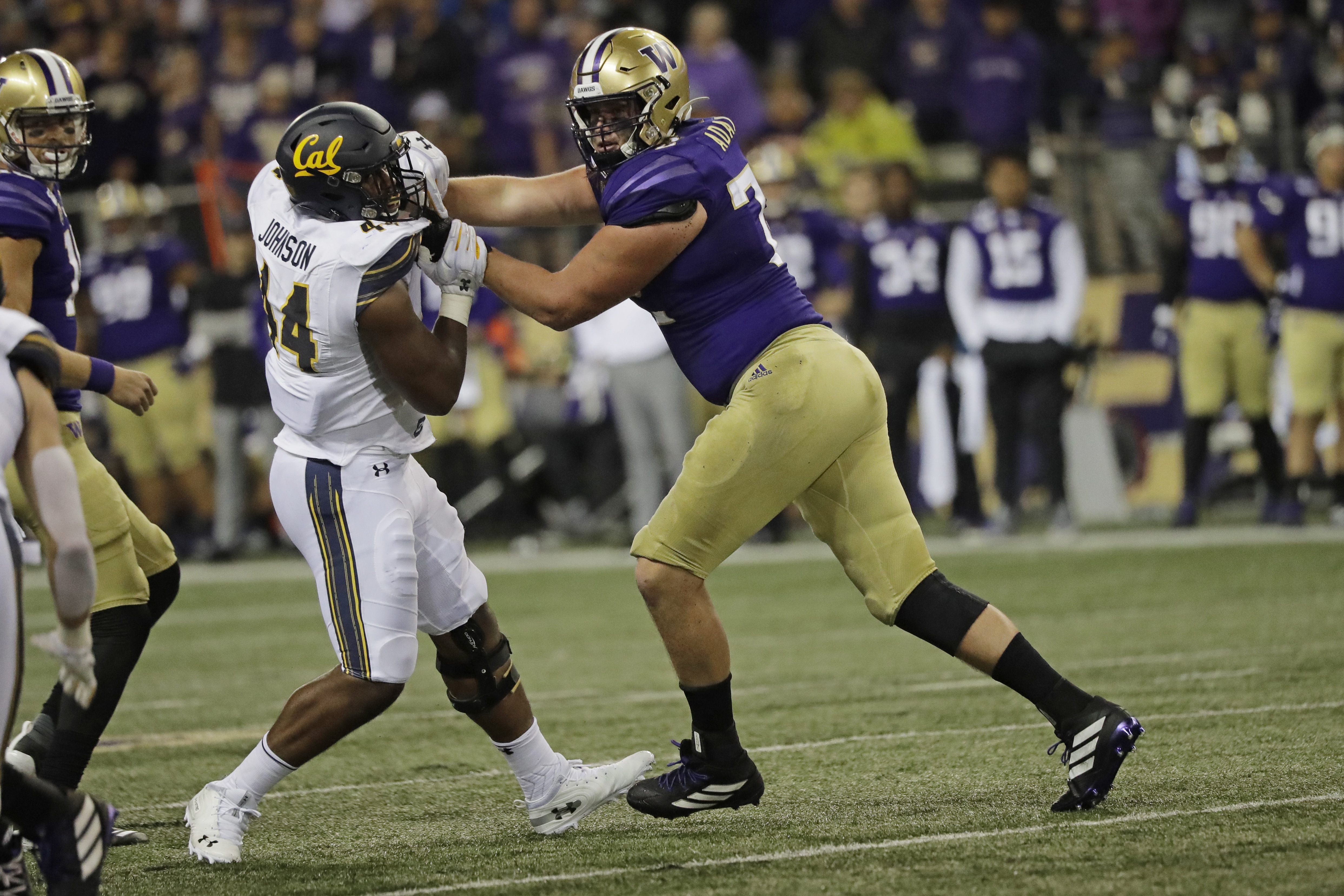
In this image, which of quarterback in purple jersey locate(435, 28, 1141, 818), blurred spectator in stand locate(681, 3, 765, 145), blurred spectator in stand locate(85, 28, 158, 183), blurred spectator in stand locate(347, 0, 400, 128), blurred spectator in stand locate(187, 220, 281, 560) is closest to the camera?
quarterback in purple jersey locate(435, 28, 1141, 818)

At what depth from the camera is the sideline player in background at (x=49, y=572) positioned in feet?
10.5

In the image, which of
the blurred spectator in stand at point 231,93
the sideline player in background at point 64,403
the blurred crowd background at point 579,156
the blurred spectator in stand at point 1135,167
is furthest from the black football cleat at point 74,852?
the blurred spectator in stand at point 231,93

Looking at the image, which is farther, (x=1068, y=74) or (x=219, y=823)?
(x=1068, y=74)

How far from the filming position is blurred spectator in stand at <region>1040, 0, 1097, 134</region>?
1306cm

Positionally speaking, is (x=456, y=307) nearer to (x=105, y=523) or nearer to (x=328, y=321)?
(x=328, y=321)

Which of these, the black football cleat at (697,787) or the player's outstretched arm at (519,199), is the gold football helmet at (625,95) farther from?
the black football cleat at (697,787)

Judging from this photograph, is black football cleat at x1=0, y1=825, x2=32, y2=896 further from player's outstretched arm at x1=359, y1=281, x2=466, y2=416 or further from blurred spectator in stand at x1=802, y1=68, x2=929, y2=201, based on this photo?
blurred spectator in stand at x1=802, y1=68, x2=929, y2=201

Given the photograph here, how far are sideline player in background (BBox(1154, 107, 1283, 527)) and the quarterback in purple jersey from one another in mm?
6677

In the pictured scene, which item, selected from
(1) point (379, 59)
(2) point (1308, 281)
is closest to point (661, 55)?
(2) point (1308, 281)

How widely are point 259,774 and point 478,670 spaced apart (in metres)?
0.57

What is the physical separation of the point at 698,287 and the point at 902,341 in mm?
6730

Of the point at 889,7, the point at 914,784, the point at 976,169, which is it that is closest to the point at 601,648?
the point at 914,784

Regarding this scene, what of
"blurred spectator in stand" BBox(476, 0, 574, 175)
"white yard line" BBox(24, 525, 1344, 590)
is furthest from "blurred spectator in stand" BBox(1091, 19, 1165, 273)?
"blurred spectator in stand" BBox(476, 0, 574, 175)

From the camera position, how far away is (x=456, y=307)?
13.5 ft
